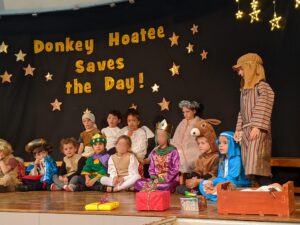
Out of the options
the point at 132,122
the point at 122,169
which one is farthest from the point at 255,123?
the point at 132,122

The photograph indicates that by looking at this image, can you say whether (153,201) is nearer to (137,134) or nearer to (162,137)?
(162,137)

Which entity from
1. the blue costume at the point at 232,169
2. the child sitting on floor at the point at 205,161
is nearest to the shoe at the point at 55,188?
the child sitting on floor at the point at 205,161

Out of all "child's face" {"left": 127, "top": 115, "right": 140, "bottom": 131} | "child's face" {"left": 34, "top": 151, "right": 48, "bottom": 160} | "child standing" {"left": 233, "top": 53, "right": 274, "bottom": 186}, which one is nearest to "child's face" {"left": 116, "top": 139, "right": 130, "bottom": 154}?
"child's face" {"left": 127, "top": 115, "right": 140, "bottom": 131}

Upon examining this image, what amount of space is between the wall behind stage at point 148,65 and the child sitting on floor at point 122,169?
0.91 m

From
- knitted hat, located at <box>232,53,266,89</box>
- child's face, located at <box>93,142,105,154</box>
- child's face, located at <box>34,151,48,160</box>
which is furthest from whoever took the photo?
child's face, located at <box>34,151,48,160</box>

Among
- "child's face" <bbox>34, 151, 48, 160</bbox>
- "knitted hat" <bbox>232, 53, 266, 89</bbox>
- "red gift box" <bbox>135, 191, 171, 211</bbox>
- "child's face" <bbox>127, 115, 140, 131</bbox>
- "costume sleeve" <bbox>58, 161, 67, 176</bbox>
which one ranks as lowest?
"red gift box" <bbox>135, 191, 171, 211</bbox>

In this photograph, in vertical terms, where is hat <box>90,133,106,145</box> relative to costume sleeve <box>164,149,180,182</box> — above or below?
above

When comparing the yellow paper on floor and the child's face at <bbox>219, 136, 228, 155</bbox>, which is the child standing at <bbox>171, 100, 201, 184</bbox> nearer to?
the child's face at <bbox>219, 136, 228, 155</bbox>

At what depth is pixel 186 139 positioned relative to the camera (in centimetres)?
548

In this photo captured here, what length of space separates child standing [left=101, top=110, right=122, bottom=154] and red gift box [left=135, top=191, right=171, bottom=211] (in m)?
2.67

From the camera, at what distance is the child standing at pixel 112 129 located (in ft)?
20.3

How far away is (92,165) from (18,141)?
200cm

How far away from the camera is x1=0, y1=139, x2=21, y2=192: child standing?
5.75 metres

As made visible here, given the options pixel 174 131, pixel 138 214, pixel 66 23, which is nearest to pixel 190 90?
pixel 174 131
